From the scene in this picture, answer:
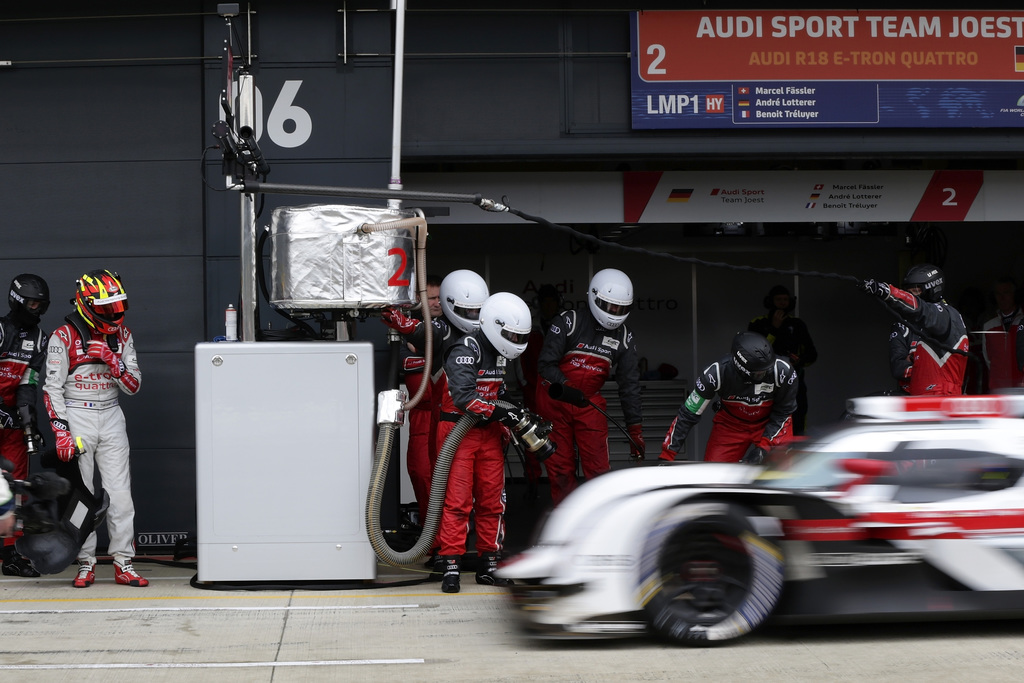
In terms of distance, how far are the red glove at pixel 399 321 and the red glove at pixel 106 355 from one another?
1786mm

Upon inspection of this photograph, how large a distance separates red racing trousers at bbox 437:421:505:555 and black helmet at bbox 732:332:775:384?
1.75m

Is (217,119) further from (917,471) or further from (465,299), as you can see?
(917,471)

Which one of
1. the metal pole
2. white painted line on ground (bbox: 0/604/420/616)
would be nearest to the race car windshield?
white painted line on ground (bbox: 0/604/420/616)

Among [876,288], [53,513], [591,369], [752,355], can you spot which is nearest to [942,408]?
[752,355]

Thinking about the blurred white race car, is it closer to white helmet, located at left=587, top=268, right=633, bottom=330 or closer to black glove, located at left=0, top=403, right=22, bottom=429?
white helmet, located at left=587, top=268, right=633, bottom=330

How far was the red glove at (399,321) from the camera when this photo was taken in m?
7.36

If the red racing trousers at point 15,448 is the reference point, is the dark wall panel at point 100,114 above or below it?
above

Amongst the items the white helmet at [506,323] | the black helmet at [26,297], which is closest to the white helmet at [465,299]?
the white helmet at [506,323]

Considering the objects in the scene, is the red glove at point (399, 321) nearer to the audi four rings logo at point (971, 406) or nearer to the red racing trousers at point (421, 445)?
the red racing trousers at point (421, 445)

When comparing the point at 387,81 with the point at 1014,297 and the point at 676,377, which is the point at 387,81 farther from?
the point at 1014,297

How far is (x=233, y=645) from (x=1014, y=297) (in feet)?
29.0

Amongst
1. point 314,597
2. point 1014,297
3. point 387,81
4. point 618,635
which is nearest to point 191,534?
point 314,597

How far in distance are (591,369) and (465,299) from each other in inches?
52.0

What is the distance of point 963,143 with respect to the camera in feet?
Answer: 29.6
